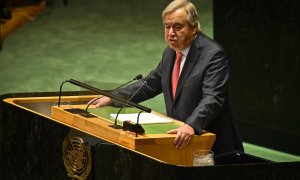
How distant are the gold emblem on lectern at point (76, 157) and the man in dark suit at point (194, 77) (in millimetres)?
496

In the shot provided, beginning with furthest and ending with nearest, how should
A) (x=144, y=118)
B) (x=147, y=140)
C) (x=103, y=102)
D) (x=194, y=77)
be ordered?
(x=103, y=102)
(x=194, y=77)
(x=144, y=118)
(x=147, y=140)

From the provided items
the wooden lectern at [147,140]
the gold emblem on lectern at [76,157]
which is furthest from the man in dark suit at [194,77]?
the gold emblem on lectern at [76,157]

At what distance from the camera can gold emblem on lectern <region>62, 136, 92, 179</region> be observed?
185 inches

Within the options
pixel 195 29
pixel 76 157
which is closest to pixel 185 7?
pixel 195 29

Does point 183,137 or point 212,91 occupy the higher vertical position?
point 212,91

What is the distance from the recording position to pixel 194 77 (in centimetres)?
511

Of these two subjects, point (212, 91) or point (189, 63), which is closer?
point (212, 91)

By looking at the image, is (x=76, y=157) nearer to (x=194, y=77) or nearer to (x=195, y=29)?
(x=194, y=77)

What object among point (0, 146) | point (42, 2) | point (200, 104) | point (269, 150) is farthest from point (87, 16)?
point (200, 104)

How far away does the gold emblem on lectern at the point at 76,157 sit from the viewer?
185 inches

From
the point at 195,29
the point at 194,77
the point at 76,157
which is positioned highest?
the point at 195,29

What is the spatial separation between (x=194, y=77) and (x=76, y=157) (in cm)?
87

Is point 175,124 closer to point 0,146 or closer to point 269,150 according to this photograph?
point 0,146

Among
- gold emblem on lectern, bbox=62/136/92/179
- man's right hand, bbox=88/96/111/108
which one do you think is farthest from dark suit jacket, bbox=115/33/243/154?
gold emblem on lectern, bbox=62/136/92/179
